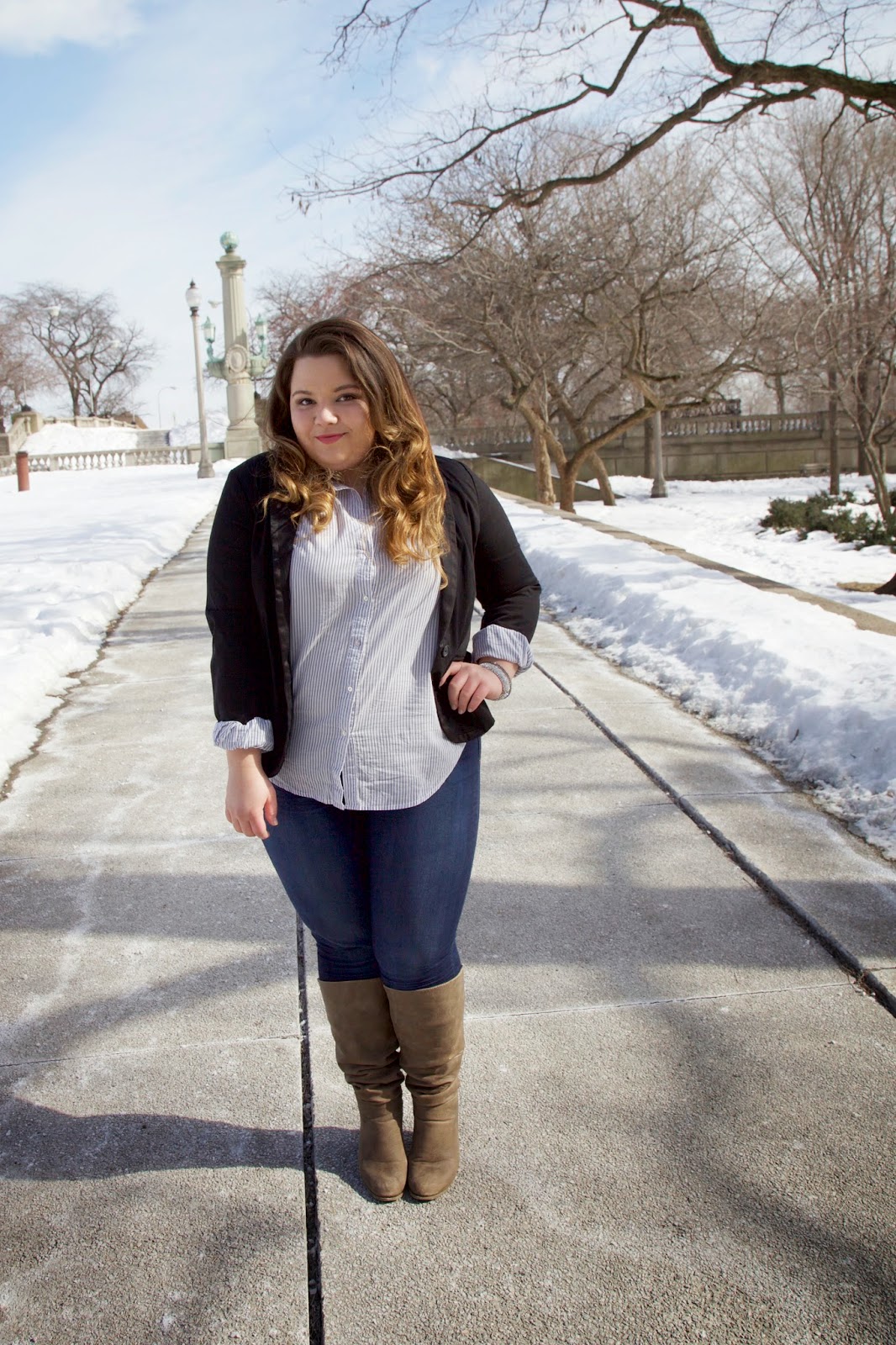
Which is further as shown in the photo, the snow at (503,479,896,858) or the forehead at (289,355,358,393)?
the snow at (503,479,896,858)

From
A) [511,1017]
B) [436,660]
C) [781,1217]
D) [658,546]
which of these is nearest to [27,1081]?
[511,1017]

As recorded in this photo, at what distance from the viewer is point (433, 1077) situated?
7.32 ft

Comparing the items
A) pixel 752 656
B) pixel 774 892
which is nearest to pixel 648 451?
pixel 752 656

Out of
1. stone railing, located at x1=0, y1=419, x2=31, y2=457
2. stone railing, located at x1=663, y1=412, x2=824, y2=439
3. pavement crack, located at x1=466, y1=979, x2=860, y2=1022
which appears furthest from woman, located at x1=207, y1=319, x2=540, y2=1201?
stone railing, located at x1=0, y1=419, x2=31, y2=457

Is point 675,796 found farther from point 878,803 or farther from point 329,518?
point 329,518

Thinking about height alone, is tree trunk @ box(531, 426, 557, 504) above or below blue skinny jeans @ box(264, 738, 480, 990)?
above

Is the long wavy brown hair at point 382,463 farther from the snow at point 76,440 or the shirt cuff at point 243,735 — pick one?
the snow at point 76,440

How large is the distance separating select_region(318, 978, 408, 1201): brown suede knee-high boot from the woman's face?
3.49 feet

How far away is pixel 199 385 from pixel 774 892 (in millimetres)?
31260

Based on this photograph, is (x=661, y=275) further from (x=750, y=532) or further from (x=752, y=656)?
(x=752, y=656)

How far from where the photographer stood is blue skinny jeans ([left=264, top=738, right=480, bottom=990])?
2.07 metres

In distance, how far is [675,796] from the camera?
451cm

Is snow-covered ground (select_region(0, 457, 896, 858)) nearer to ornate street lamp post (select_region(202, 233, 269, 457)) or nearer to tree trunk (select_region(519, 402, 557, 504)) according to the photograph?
tree trunk (select_region(519, 402, 557, 504))

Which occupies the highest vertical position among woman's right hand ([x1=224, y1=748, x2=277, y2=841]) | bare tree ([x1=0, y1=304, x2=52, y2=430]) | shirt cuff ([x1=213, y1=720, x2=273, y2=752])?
bare tree ([x1=0, y1=304, x2=52, y2=430])
